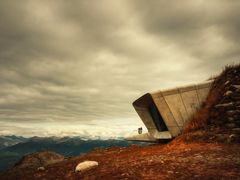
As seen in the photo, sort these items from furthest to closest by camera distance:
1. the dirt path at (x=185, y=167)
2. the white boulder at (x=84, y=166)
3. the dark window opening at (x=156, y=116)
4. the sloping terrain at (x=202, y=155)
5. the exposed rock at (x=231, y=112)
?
1. the dark window opening at (x=156, y=116)
2. the exposed rock at (x=231, y=112)
3. the white boulder at (x=84, y=166)
4. the sloping terrain at (x=202, y=155)
5. the dirt path at (x=185, y=167)

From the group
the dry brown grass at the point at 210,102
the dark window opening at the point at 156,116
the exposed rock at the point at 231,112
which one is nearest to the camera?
the exposed rock at the point at 231,112

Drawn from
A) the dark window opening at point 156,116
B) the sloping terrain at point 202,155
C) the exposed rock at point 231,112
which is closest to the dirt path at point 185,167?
the sloping terrain at point 202,155

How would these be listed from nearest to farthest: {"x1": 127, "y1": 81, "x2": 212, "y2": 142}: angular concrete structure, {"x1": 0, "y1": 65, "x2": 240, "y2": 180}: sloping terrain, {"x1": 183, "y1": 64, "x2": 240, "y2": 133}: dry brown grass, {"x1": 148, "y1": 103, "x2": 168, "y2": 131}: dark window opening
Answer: {"x1": 0, "y1": 65, "x2": 240, "y2": 180}: sloping terrain < {"x1": 183, "y1": 64, "x2": 240, "y2": 133}: dry brown grass < {"x1": 127, "y1": 81, "x2": 212, "y2": 142}: angular concrete structure < {"x1": 148, "y1": 103, "x2": 168, "y2": 131}: dark window opening

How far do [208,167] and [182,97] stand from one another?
13.2m

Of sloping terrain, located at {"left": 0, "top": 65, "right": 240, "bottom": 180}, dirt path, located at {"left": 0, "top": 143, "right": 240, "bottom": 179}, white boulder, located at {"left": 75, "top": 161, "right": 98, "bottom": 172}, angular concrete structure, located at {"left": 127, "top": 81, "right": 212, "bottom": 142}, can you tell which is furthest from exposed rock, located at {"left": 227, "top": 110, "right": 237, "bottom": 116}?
white boulder, located at {"left": 75, "top": 161, "right": 98, "bottom": 172}

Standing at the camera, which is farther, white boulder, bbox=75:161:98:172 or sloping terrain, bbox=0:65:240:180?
white boulder, bbox=75:161:98:172

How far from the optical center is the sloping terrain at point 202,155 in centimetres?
1053

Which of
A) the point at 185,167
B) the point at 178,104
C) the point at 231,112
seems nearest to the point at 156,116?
the point at 178,104

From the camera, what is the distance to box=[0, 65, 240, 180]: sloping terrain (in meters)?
10.5

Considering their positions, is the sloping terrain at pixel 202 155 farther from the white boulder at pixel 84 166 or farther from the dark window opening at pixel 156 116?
the dark window opening at pixel 156 116

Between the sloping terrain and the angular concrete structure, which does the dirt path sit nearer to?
the sloping terrain

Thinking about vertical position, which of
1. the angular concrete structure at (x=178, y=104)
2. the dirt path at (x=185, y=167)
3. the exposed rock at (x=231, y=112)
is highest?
the angular concrete structure at (x=178, y=104)

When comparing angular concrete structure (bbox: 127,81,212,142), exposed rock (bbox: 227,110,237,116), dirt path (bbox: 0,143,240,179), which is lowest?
dirt path (bbox: 0,143,240,179)

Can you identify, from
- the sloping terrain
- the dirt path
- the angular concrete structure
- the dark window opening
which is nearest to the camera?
the dirt path
